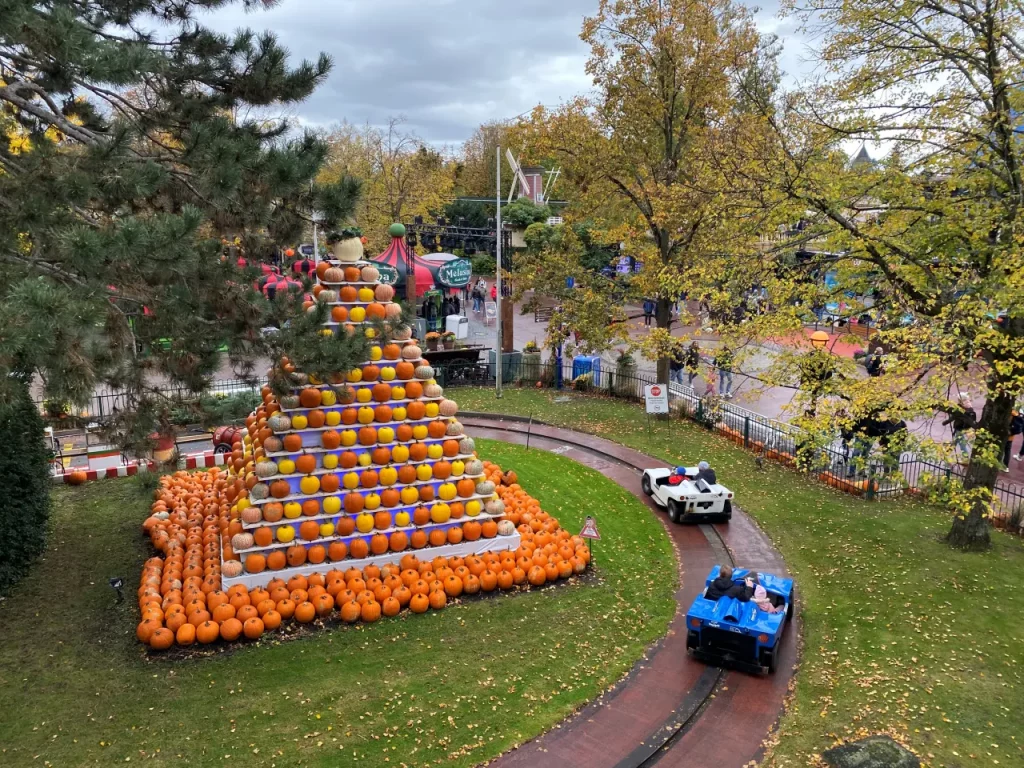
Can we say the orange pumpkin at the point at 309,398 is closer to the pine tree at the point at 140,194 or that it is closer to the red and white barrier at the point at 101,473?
the pine tree at the point at 140,194

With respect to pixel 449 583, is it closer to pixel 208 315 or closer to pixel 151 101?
pixel 208 315

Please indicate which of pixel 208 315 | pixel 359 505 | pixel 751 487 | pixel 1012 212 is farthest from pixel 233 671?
pixel 1012 212

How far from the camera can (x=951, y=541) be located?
1279cm

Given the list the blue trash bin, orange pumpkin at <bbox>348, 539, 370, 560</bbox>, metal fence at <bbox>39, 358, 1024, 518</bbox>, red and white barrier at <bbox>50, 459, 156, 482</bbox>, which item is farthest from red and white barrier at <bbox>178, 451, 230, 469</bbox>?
the blue trash bin

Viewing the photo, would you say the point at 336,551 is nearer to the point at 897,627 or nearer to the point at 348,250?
the point at 348,250

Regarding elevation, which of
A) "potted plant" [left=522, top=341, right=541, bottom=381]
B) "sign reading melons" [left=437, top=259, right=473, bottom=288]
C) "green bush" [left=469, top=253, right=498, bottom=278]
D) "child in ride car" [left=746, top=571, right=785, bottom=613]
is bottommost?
"child in ride car" [left=746, top=571, right=785, bottom=613]

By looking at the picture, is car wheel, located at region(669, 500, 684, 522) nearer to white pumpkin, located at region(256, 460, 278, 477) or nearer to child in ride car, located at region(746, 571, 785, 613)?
child in ride car, located at region(746, 571, 785, 613)

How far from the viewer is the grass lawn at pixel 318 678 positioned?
7930mm

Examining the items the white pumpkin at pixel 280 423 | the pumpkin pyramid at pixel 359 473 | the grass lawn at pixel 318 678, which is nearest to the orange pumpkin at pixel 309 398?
the pumpkin pyramid at pixel 359 473

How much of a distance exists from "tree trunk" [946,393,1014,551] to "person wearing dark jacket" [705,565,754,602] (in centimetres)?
456

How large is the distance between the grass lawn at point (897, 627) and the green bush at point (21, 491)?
11.9 meters

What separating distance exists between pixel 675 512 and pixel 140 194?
37.6 ft

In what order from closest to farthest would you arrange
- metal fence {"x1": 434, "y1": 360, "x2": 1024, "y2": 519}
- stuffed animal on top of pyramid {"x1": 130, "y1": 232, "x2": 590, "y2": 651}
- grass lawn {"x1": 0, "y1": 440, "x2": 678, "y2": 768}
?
grass lawn {"x1": 0, "y1": 440, "x2": 678, "y2": 768} < stuffed animal on top of pyramid {"x1": 130, "y1": 232, "x2": 590, "y2": 651} < metal fence {"x1": 434, "y1": 360, "x2": 1024, "y2": 519}

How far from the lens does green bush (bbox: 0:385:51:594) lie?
36.8 ft
